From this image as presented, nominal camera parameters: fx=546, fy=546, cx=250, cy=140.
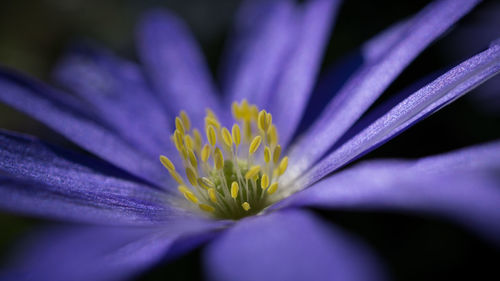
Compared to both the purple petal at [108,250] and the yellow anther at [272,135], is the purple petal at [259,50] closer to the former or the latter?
the yellow anther at [272,135]

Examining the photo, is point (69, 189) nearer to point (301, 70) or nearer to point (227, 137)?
point (227, 137)

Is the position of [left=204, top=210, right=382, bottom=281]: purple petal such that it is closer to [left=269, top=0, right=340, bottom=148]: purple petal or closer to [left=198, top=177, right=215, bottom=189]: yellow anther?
[left=198, top=177, right=215, bottom=189]: yellow anther

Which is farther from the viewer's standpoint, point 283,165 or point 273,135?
point 273,135

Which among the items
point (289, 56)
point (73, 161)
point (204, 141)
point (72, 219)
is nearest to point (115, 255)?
point (72, 219)

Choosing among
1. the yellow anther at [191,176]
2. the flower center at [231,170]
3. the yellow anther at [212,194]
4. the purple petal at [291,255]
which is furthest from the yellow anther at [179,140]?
the purple petal at [291,255]

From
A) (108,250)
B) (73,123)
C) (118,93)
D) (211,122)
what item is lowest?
(108,250)

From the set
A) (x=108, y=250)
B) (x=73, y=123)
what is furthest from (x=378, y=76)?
(x=73, y=123)

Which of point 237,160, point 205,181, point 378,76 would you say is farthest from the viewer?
point 237,160
